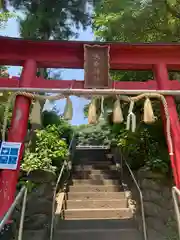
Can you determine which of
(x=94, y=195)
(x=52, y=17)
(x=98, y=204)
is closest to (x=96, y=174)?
(x=94, y=195)

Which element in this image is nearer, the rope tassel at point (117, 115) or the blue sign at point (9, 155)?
the blue sign at point (9, 155)

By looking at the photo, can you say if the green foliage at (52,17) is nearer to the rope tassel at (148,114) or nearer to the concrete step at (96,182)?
the concrete step at (96,182)

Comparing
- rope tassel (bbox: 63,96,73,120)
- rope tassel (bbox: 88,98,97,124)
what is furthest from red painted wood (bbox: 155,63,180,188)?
rope tassel (bbox: 63,96,73,120)

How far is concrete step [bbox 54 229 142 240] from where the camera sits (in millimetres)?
6477

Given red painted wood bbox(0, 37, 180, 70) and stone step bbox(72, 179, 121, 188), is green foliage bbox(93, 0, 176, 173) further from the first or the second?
red painted wood bbox(0, 37, 180, 70)

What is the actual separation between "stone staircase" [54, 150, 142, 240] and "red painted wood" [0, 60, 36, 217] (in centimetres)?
204

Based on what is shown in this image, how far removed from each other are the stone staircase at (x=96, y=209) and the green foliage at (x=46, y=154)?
37.2 inches

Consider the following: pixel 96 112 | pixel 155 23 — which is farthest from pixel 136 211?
pixel 155 23

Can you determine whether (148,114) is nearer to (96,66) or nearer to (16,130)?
(96,66)

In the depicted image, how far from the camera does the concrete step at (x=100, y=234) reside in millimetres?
6477

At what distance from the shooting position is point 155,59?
6336mm

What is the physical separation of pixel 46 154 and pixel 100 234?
293 centimetres

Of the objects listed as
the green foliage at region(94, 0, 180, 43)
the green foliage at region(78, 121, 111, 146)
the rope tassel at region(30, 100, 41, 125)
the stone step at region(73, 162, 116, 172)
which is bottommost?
the rope tassel at region(30, 100, 41, 125)

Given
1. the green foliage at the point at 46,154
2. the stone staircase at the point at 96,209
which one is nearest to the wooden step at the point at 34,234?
the stone staircase at the point at 96,209
